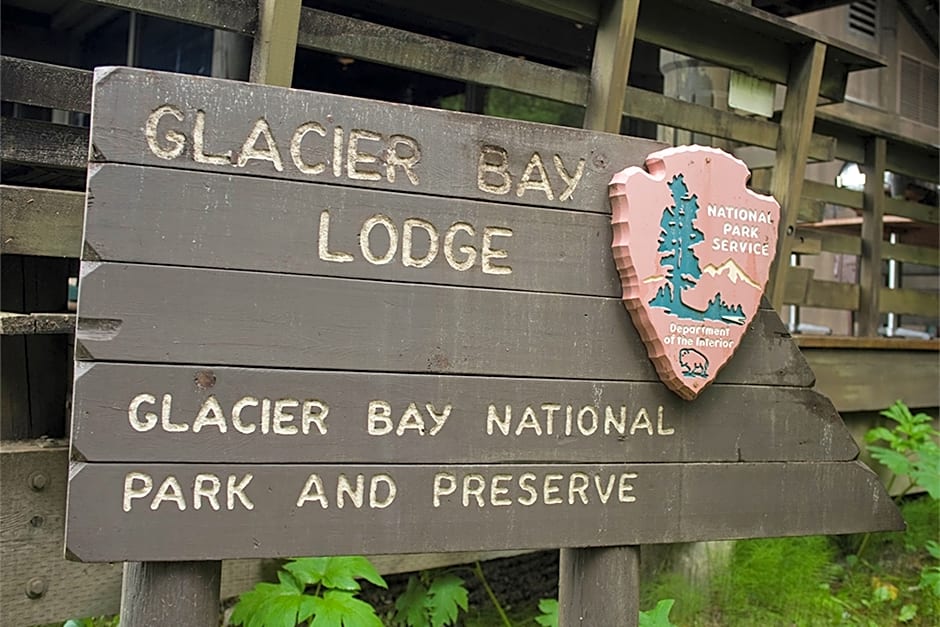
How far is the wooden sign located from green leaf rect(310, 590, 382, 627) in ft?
1.45

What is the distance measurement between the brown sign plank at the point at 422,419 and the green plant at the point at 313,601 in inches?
22.5

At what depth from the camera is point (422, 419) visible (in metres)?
1.78

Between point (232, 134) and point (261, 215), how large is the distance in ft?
0.52

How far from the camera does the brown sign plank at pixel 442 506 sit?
5.23 ft

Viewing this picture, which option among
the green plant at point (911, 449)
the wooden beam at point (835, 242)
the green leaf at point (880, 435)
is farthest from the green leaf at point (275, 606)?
the wooden beam at point (835, 242)

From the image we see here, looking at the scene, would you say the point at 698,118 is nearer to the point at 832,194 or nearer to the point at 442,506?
the point at 832,194

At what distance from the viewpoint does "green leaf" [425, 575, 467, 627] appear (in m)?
3.12

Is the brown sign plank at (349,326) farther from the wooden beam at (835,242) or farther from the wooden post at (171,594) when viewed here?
the wooden beam at (835,242)

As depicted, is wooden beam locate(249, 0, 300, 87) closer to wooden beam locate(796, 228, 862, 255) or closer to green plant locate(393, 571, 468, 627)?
green plant locate(393, 571, 468, 627)

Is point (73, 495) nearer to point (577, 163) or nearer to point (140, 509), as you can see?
point (140, 509)

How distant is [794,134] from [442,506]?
2.36 metres

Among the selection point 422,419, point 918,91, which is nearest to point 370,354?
point 422,419

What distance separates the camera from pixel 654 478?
1.96 meters

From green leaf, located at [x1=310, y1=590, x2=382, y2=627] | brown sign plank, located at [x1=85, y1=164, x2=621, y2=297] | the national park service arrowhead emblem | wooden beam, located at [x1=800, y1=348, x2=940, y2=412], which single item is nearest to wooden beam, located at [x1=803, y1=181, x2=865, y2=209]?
wooden beam, located at [x1=800, y1=348, x2=940, y2=412]
